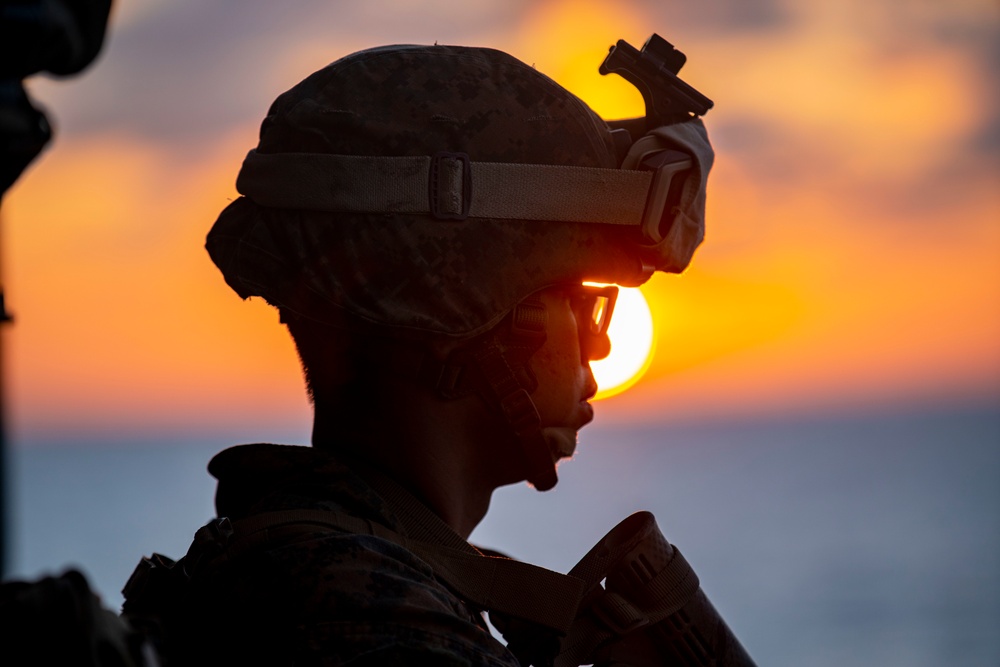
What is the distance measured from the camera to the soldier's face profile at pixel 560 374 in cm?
364

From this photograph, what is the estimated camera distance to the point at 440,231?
11.6ft

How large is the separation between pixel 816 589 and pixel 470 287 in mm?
32588

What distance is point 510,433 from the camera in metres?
3.61

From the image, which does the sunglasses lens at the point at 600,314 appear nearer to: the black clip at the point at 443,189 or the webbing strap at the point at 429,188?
the webbing strap at the point at 429,188

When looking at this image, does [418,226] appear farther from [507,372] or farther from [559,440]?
[559,440]

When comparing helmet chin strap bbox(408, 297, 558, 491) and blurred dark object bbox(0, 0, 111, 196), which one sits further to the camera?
helmet chin strap bbox(408, 297, 558, 491)

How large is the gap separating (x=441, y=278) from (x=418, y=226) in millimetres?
174

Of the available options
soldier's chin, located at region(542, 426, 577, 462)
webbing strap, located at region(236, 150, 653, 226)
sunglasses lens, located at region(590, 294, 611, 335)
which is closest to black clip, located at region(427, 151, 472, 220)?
webbing strap, located at region(236, 150, 653, 226)

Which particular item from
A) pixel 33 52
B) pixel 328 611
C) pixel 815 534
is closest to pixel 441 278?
pixel 328 611

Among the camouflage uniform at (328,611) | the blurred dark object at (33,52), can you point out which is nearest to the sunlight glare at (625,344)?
the camouflage uniform at (328,611)

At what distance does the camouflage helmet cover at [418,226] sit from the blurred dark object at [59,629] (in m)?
1.30

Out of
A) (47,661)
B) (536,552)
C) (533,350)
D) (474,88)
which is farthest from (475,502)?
(536,552)

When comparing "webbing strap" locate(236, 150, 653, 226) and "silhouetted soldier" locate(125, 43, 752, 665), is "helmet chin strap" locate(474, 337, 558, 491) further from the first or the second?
"webbing strap" locate(236, 150, 653, 226)

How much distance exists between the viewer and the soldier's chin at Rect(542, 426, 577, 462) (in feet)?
12.1
